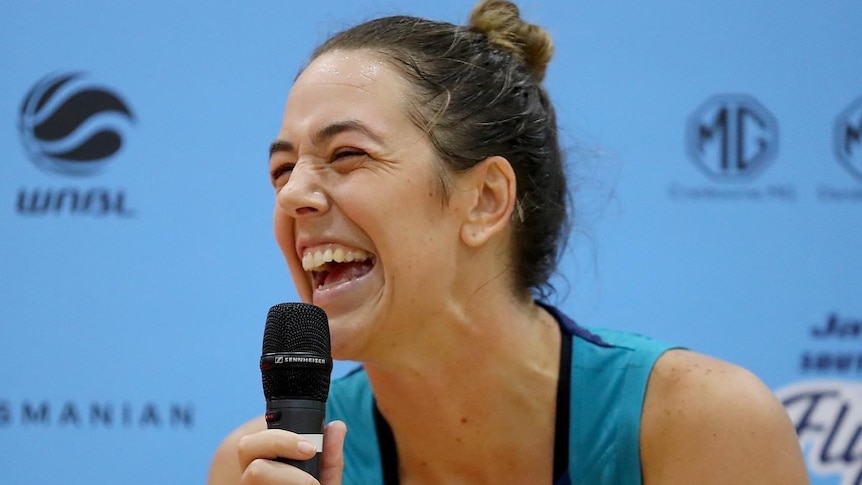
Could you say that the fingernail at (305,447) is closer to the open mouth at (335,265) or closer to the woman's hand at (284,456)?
the woman's hand at (284,456)

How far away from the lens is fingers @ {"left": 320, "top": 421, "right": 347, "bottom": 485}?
99cm

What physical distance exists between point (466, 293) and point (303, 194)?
0.89ft

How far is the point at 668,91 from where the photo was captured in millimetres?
2104

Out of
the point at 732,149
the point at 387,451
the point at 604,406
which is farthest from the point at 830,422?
the point at 387,451

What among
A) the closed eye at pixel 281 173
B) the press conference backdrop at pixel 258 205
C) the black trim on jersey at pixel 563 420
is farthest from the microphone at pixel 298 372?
the press conference backdrop at pixel 258 205

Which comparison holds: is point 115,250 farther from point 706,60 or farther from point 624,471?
point 706,60

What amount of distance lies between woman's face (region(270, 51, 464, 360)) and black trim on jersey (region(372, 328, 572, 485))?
219mm

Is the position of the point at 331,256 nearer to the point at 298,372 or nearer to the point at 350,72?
the point at 350,72

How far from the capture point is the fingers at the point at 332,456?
3.25 feet

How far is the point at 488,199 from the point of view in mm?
1470

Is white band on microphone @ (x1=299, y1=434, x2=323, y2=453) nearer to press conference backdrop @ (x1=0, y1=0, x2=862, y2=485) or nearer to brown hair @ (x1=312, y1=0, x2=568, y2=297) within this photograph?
brown hair @ (x1=312, y1=0, x2=568, y2=297)

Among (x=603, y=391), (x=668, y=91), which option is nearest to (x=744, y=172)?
(x=668, y=91)

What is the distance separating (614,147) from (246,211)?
2.25ft

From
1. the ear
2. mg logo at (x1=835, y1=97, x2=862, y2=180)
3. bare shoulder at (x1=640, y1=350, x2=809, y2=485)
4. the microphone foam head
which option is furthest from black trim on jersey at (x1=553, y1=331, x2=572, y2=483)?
mg logo at (x1=835, y1=97, x2=862, y2=180)
